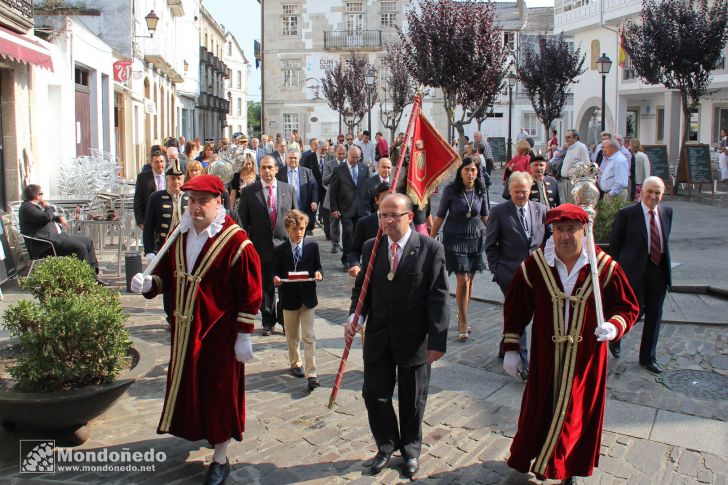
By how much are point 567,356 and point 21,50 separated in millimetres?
10152

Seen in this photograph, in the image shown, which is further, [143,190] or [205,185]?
[143,190]

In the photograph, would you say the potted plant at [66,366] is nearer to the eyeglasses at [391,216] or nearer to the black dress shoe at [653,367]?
the eyeglasses at [391,216]

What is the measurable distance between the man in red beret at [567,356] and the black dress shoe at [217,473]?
169cm

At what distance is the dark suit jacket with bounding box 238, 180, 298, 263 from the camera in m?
8.03

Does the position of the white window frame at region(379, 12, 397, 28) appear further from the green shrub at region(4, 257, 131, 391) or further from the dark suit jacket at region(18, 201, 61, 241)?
the green shrub at region(4, 257, 131, 391)

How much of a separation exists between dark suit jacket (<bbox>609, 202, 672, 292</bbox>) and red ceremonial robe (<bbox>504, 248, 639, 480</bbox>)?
2623 mm

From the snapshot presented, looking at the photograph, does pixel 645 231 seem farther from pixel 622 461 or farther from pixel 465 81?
pixel 465 81

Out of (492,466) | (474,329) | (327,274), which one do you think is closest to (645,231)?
(474,329)

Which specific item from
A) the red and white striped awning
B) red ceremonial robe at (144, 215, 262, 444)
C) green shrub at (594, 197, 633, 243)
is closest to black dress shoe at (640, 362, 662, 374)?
green shrub at (594, 197, 633, 243)

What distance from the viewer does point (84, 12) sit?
21953mm

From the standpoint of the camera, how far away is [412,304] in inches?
185

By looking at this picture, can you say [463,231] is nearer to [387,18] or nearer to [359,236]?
[359,236]

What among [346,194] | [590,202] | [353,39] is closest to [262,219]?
[346,194]

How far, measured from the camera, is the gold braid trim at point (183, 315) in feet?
15.0
